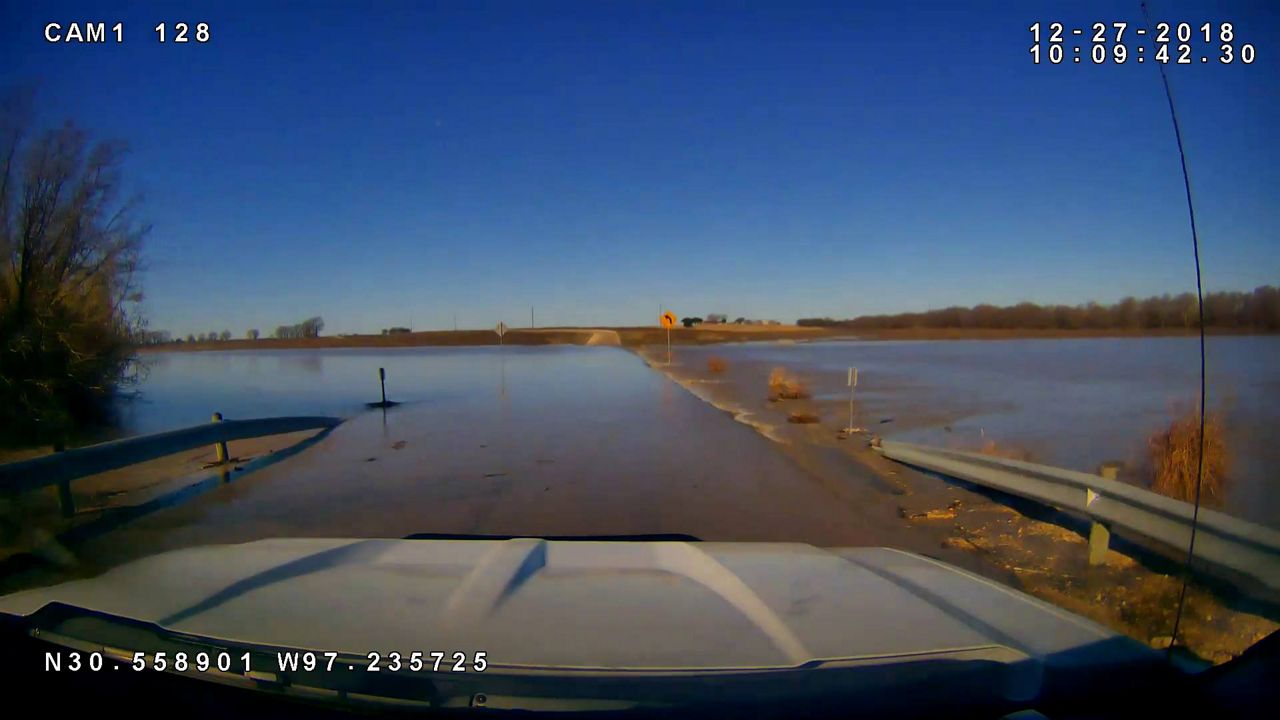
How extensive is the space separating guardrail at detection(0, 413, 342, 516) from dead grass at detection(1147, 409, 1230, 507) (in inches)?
397

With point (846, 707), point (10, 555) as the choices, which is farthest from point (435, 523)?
point (846, 707)

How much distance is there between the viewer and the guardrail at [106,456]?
5.24 metres

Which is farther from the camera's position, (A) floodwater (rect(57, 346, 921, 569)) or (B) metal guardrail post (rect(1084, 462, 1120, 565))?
(A) floodwater (rect(57, 346, 921, 569))

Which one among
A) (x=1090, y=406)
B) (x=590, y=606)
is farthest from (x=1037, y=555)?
(x=1090, y=406)

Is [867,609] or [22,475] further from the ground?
[22,475]

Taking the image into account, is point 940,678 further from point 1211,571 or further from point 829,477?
point 829,477

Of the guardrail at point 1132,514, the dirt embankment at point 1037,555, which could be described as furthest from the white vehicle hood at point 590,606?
the dirt embankment at point 1037,555

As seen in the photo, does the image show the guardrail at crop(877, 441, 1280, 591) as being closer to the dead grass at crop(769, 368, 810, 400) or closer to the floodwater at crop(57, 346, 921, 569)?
the floodwater at crop(57, 346, 921, 569)

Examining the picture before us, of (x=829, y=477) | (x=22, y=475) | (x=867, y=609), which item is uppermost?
(x=22, y=475)

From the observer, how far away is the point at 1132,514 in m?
4.55

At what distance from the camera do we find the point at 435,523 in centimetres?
627

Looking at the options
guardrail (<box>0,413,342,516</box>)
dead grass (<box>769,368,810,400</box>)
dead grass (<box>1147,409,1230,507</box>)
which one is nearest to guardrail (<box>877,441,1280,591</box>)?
dead grass (<box>1147,409,1230,507</box>)

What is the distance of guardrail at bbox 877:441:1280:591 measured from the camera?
3.25 m

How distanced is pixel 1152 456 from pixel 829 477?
4.05m
